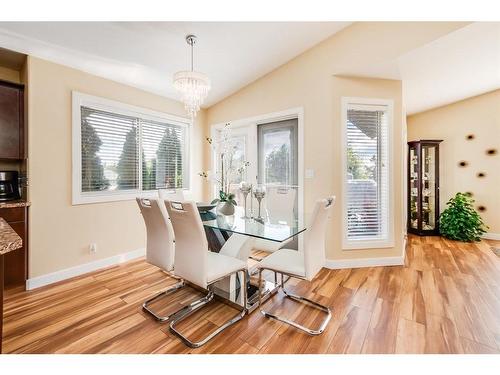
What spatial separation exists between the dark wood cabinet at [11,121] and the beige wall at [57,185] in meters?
0.17

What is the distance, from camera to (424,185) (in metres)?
4.56

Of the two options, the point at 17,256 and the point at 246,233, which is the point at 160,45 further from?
the point at 17,256

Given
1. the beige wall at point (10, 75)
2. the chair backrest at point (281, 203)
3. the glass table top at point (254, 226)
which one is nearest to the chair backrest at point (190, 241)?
the glass table top at point (254, 226)

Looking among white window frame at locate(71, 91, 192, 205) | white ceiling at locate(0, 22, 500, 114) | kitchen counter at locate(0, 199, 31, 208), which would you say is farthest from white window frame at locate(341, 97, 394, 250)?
kitchen counter at locate(0, 199, 31, 208)

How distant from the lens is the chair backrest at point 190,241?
1627 mm

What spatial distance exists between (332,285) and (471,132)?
14.2 ft

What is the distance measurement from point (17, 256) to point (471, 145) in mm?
7071

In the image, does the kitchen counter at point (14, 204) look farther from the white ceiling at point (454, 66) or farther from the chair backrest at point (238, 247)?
the white ceiling at point (454, 66)

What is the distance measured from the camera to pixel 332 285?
255 centimetres

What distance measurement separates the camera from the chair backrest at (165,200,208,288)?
1.63 metres

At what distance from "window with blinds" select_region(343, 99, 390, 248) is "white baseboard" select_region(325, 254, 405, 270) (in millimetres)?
223

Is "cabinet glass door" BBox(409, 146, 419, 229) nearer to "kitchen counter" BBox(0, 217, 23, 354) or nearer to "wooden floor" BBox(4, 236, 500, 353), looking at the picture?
"wooden floor" BBox(4, 236, 500, 353)
